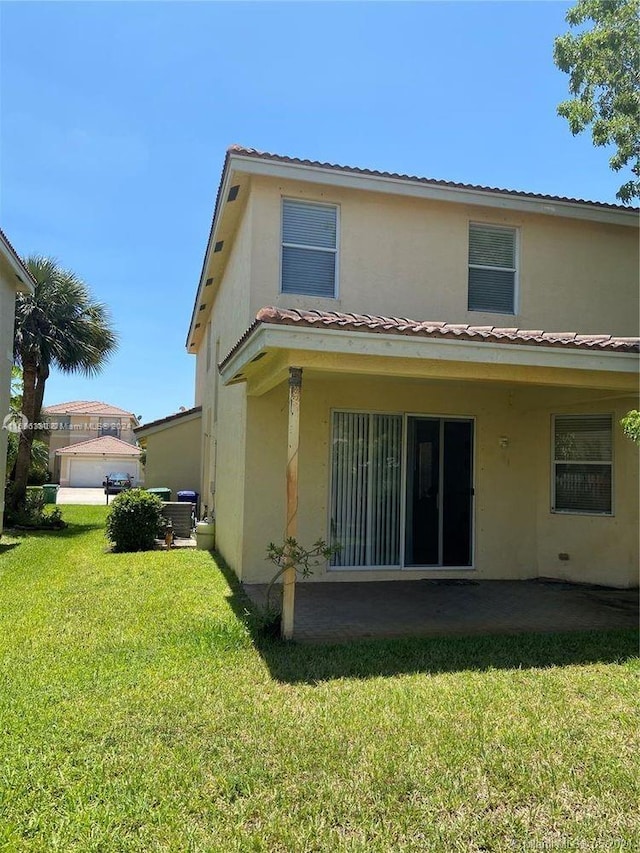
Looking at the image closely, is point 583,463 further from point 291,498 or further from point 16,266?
point 16,266

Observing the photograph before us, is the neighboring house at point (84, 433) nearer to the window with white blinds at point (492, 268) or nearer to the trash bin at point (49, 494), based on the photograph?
the trash bin at point (49, 494)

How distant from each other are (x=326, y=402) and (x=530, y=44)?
27.2 feet

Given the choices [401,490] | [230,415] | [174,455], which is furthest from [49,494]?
[401,490]

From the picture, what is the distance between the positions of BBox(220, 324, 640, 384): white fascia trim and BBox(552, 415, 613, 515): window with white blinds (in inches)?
120

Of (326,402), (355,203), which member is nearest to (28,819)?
(326,402)

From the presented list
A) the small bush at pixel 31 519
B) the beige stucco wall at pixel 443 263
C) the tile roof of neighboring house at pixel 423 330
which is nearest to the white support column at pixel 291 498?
the tile roof of neighboring house at pixel 423 330

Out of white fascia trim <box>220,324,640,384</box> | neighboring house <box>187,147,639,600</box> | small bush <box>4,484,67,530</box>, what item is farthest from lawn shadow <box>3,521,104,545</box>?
white fascia trim <box>220,324,640,384</box>

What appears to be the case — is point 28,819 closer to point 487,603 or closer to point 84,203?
point 487,603

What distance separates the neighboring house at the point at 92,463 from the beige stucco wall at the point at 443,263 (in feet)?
134

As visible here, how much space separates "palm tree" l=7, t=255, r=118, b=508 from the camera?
19062mm

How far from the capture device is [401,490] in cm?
1013

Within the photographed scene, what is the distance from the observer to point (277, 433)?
31.2 ft

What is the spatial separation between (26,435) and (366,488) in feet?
46.2

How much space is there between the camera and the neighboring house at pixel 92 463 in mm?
47500
